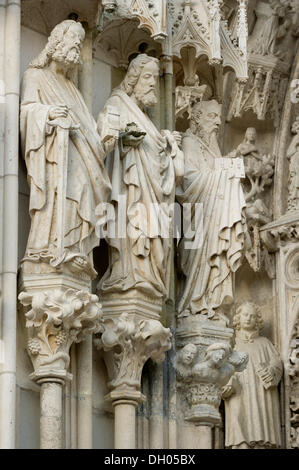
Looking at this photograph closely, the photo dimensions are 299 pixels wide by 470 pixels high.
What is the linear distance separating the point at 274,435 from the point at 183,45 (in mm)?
4275

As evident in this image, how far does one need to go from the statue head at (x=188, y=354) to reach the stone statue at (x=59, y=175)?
45.3 inches

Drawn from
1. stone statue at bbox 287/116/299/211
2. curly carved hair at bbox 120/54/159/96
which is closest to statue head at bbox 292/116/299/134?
stone statue at bbox 287/116/299/211

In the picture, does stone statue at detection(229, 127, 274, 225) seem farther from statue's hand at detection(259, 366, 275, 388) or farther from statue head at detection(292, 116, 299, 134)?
statue's hand at detection(259, 366, 275, 388)

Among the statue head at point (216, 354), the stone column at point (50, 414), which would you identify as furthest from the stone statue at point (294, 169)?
the stone column at point (50, 414)

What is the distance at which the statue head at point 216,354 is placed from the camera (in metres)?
15.5

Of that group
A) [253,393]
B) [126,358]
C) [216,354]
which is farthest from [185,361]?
[253,393]

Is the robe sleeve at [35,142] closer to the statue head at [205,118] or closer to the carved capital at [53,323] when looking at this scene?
the carved capital at [53,323]

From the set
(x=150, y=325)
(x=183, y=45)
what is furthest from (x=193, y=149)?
(x=150, y=325)

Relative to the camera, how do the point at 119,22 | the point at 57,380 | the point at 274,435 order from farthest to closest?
the point at 274,435, the point at 119,22, the point at 57,380

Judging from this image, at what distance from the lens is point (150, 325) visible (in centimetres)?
1499

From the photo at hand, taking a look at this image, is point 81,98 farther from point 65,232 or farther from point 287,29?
point 287,29

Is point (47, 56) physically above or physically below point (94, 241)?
above

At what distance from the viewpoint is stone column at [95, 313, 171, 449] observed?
48.9 ft

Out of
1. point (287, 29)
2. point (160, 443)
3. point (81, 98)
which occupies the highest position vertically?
point (287, 29)
